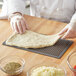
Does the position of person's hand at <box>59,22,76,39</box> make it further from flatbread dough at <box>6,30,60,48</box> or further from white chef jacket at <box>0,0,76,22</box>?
white chef jacket at <box>0,0,76,22</box>

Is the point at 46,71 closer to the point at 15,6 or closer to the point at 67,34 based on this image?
the point at 67,34

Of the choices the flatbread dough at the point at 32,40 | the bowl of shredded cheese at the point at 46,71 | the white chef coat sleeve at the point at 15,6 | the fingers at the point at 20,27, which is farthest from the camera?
the white chef coat sleeve at the point at 15,6

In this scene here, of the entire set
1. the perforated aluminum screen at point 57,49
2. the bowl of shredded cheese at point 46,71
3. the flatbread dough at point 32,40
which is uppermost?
the bowl of shredded cheese at point 46,71

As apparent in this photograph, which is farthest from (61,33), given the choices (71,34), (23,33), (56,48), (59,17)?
(59,17)

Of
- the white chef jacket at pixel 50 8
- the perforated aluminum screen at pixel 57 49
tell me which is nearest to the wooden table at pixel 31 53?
the perforated aluminum screen at pixel 57 49

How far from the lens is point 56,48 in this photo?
1.19 m

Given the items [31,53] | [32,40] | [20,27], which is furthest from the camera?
[20,27]

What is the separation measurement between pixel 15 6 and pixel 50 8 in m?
0.33

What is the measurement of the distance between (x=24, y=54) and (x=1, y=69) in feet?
0.74

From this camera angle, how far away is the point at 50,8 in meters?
1.69

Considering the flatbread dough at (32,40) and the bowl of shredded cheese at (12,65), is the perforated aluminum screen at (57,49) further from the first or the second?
the bowl of shredded cheese at (12,65)

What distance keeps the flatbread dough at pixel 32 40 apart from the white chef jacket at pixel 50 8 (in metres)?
0.38

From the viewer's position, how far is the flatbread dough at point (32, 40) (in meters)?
1.20

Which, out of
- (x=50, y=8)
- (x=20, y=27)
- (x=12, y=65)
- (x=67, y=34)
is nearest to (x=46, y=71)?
(x=12, y=65)
